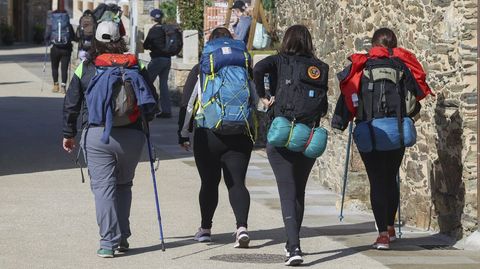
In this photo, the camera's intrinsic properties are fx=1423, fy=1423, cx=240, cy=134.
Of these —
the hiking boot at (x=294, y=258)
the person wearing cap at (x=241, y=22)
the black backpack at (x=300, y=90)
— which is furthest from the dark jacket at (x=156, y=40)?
the hiking boot at (x=294, y=258)

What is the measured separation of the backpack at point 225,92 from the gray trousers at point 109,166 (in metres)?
0.61

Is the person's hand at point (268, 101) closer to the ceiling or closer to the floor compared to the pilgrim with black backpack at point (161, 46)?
closer to the ceiling

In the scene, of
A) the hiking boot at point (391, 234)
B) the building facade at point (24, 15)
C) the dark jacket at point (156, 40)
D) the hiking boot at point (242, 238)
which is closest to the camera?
the hiking boot at point (242, 238)

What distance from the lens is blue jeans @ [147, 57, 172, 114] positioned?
22094mm

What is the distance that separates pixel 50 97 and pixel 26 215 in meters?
13.7

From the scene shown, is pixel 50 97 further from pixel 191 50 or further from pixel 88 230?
pixel 88 230

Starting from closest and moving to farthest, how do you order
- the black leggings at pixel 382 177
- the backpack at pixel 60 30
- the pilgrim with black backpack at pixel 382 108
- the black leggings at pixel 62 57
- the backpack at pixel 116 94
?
the backpack at pixel 116 94 < the pilgrim with black backpack at pixel 382 108 < the black leggings at pixel 382 177 < the backpack at pixel 60 30 < the black leggings at pixel 62 57

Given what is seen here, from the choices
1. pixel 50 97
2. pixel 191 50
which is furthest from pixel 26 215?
pixel 50 97

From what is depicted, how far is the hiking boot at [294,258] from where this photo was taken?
→ 9867mm


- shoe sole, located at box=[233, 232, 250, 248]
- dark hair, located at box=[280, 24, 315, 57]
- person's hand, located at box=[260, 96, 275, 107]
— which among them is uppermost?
dark hair, located at box=[280, 24, 315, 57]

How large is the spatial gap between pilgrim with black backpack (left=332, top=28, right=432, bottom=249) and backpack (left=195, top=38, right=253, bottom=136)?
775 mm

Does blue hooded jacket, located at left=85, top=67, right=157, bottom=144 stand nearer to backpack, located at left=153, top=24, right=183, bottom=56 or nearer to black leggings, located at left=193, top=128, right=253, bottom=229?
black leggings, located at left=193, top=128, right=253, bottom=229

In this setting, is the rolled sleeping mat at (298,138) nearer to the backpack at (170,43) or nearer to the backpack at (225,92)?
the backpack at (225,92)

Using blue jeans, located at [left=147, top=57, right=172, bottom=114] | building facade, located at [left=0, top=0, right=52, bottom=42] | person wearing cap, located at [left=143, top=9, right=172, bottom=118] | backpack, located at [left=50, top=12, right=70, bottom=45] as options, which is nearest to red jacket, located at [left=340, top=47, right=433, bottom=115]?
blue jeans, located at [left=147, top=57, right=172, bottom=114]
